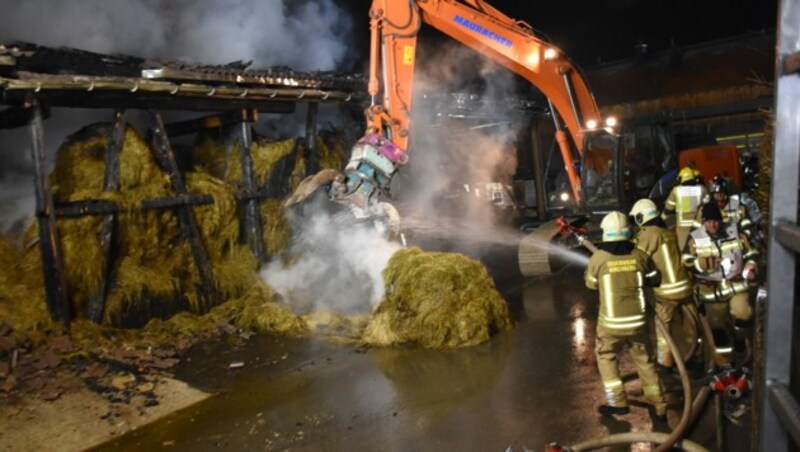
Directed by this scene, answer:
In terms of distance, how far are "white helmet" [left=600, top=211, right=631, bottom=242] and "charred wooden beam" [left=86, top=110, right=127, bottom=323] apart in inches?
264

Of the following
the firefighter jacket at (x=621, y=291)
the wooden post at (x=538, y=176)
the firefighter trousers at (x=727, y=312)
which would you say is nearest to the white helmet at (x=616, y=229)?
the firefighter jacket at (x=621, y=291)

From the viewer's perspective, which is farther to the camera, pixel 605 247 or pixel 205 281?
pixel 205 281

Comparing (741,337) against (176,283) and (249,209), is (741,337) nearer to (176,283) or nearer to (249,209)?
Answer: (249,209)

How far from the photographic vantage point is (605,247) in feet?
17.6

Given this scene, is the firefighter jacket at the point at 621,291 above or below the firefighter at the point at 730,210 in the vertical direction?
below

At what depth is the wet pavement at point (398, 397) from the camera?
17.3 ft

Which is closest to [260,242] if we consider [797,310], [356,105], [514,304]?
[356,105]

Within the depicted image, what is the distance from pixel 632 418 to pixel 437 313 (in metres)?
2.96

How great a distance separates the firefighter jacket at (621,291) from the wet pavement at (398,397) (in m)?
0.89

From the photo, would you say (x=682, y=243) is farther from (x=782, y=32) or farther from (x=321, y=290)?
(x=782, y=32)

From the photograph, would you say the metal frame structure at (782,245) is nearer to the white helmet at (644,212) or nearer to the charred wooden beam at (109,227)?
the white helmet at (644,212)

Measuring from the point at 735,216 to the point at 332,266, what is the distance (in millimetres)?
5907

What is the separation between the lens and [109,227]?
27.5 feet

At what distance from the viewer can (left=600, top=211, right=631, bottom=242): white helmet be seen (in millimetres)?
5312
